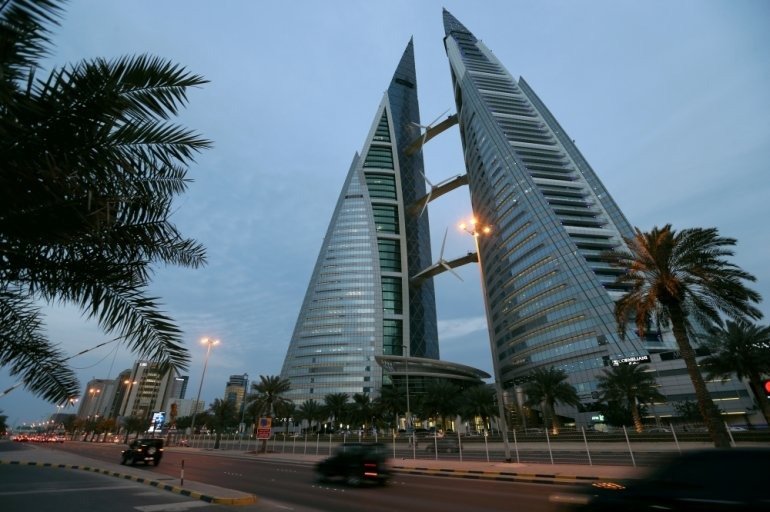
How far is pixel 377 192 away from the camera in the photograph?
536 feet

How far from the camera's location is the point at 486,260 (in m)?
132

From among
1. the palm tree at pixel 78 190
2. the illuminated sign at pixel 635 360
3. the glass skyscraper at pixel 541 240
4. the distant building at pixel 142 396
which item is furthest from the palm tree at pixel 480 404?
the distant building at pixel 142 396

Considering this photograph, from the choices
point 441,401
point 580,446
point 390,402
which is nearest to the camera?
point 580,446

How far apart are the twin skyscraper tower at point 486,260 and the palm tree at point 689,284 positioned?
4688cm

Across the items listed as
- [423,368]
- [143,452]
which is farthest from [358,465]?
[423,368]

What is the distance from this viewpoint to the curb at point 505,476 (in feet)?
48.4

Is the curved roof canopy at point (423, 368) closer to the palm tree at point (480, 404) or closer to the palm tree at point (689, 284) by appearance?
the palm tree at point (480, 404)

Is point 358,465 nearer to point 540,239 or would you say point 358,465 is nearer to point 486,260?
point 540,239

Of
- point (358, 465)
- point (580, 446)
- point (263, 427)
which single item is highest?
point (263, 427)

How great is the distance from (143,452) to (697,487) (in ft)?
98.9

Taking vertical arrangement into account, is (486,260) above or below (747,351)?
above

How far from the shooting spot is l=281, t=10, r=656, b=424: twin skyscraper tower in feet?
281

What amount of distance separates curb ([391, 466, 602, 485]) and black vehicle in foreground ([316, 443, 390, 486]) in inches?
211

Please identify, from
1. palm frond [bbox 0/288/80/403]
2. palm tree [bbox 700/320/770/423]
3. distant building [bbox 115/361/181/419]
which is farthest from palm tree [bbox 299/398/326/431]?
palm frond [bbox 0/288/80/403]
